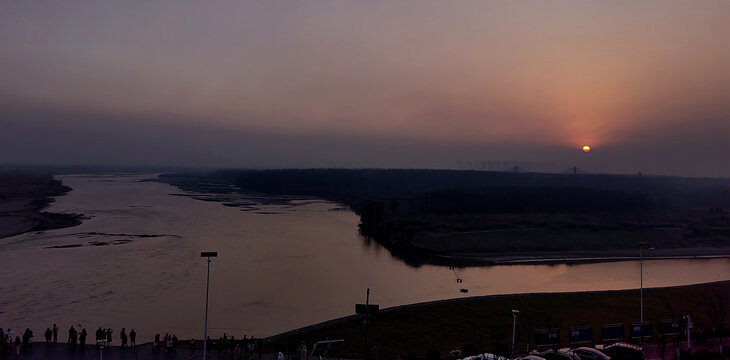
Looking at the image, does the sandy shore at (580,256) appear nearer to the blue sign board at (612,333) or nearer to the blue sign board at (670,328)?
the blue sign board at (670,328)

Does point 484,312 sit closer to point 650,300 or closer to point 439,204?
point 650,300

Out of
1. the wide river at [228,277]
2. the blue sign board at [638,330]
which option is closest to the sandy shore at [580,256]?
the wide river at [228,277]

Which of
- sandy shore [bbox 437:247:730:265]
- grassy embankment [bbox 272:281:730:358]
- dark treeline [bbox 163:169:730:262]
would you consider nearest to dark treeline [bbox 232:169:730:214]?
dark treeline [bbox 163:169:730:262]

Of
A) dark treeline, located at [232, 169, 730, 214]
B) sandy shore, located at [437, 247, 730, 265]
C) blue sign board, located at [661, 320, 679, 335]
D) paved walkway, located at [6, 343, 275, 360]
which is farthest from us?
dark treeline, located at [232, 169, 730, 214]

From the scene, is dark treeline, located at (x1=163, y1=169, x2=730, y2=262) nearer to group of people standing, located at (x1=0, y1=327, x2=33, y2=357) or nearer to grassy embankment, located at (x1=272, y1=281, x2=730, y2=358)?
grassy embankment, located at (x1=272, y1=281, x2=730, y2=358)

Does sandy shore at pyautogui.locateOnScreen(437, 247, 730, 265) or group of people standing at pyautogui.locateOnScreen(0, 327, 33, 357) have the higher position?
group of people standing at pyautogui.locateOnScreen(0, 327, 33, 357)

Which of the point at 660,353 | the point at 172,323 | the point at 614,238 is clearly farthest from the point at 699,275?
the point at 172,323

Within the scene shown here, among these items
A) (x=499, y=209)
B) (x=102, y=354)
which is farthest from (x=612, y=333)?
(x=499, y=209)
